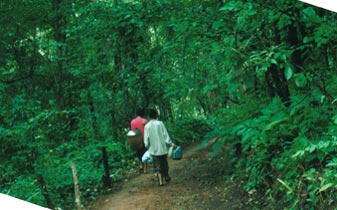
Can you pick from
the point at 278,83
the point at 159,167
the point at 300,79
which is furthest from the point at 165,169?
the point at 300,79

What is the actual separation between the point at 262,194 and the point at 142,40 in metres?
1.66

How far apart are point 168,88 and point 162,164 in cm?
94

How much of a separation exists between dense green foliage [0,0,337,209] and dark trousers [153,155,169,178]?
285 mm

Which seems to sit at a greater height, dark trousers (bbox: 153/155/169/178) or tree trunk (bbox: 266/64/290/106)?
tree trunk (bbox: 266/64/290/106)

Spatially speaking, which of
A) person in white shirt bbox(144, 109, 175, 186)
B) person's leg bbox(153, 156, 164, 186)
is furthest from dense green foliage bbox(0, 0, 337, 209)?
person's leg bbox(153, 156, 164, 186)

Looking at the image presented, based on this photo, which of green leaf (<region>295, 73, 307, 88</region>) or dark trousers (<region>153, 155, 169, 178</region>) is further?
dark trousers (<region>153, 155, 169, 178</region>)

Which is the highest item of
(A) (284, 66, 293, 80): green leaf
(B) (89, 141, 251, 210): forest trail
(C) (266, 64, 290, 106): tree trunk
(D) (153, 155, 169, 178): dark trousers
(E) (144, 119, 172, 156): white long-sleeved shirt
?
(A) (284, 66, 293, 80): green leaf

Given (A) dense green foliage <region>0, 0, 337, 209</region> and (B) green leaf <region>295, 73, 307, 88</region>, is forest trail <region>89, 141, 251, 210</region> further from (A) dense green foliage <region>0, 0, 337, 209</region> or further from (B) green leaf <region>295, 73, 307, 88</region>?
(B) green leaf <region>295, 73, 307, 88</region>

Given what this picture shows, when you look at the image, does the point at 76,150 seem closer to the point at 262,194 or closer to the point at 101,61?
the point at 101,61

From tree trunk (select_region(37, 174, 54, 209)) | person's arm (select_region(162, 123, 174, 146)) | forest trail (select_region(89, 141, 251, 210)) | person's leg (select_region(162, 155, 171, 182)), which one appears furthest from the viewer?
person's arm (select_region(162, 123, 174, 146))

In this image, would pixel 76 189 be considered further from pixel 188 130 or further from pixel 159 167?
pixel 159 167

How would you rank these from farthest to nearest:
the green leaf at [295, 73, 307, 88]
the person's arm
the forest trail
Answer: the person's arm → the forest trail → the green leaf at [295, 73, 307, 88]

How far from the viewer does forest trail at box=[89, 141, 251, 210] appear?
4.39 metres

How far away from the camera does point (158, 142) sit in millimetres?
5672
